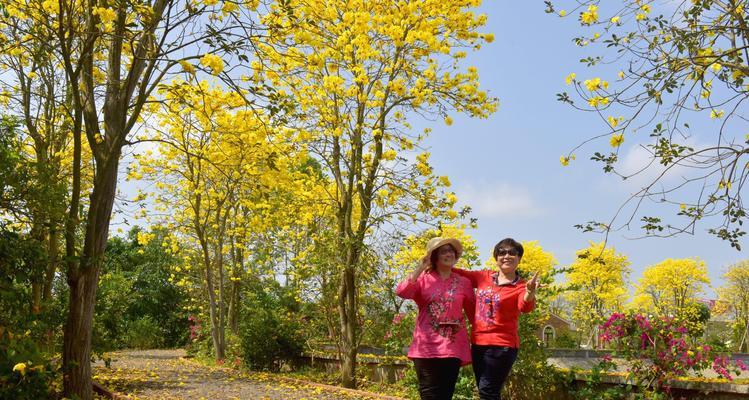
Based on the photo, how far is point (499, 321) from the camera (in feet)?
12.4

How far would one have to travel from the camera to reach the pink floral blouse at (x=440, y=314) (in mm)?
3727

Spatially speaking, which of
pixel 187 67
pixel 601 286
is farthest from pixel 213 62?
pixel 601 286

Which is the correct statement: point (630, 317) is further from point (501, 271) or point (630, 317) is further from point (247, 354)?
point (247, 354)

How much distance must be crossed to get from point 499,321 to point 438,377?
51 centimetres

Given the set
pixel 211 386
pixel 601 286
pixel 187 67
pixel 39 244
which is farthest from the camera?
pixel 601 286

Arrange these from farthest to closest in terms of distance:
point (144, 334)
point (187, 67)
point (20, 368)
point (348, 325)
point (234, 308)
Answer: point (144, 334)
point (234, 308)
point (348, 325)
point (187, 67)
point (20, 368)

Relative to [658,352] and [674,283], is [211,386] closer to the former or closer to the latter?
[658,352]

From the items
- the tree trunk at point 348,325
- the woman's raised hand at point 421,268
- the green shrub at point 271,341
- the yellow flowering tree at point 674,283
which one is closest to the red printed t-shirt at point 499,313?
the woman's raised hand at point 421,268

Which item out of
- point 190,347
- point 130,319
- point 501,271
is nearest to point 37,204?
point 501,271

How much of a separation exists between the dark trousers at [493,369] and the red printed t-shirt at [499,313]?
4 cm

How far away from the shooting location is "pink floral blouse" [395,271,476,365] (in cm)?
373

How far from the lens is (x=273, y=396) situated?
25.5ft

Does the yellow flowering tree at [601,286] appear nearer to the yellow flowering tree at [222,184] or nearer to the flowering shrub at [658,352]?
the yellow flowering tree at [222,184]

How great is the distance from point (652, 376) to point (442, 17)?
550 cm
